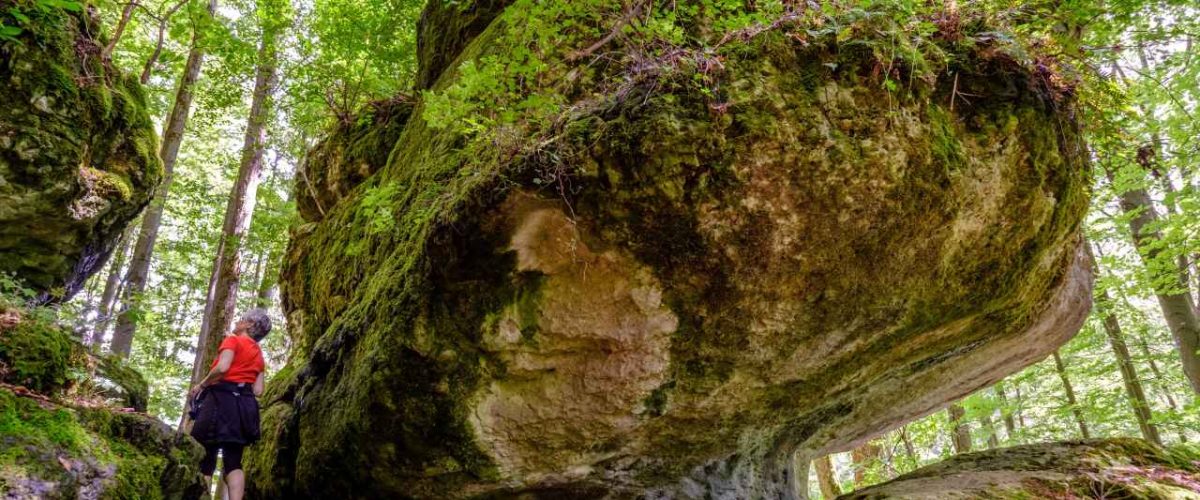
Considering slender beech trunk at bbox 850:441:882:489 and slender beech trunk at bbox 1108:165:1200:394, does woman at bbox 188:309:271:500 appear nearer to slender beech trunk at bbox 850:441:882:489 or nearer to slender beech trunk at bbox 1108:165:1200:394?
slender beech trunk at bbox 850:441:882:489

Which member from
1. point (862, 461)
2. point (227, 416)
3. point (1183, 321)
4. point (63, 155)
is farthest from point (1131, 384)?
point (63, 155)

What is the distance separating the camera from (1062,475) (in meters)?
5.05

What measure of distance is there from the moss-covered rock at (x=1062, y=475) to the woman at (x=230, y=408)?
5.57 metres

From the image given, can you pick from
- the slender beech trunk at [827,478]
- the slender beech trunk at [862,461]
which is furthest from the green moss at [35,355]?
the slender beech trunk at [862,461]

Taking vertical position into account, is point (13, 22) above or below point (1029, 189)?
above

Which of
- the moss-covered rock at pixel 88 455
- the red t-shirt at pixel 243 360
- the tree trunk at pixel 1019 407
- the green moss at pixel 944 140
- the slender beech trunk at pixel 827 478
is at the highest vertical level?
the green moss at pixel 944 140

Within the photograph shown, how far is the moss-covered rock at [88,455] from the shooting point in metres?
3.37

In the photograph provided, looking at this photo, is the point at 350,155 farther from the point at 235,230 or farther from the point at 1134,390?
the point at 1134,390

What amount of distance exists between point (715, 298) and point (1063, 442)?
4.64 metres

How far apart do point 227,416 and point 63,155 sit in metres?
4.48

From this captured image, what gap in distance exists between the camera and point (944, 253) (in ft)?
13.4

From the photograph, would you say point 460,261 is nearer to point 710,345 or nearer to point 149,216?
point 710,345

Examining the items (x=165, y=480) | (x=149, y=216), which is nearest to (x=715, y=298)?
(x=165, y=480)

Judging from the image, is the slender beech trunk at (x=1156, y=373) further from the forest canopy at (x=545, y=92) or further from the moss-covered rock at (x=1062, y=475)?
the moss-covered rock at (x=1062, y=475)
